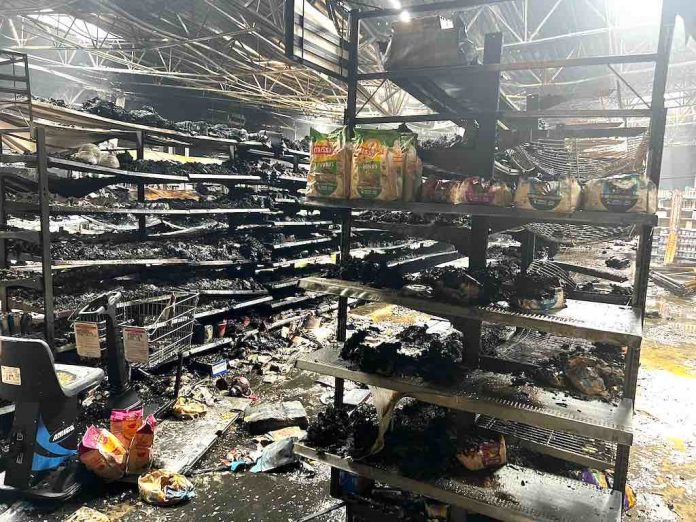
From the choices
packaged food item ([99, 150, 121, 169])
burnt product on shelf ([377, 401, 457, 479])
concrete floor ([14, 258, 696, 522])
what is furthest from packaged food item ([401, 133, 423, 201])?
packaged food item ([99, 150, 121, 169])

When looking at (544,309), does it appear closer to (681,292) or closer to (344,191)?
(344,191)

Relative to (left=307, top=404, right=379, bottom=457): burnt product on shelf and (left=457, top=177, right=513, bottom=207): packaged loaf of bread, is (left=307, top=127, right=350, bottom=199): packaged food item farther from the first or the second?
(left=307, top=404, right=379, bottom=457): burnt product on shelf

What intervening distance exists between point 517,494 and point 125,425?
2.39 metres

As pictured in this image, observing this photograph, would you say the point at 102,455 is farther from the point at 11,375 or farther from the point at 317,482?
the point at 317,482

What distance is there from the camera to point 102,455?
279 cm

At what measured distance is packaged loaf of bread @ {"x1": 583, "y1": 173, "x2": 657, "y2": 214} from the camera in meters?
1.74

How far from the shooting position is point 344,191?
2285 millimetres

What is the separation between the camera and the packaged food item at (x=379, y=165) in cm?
216

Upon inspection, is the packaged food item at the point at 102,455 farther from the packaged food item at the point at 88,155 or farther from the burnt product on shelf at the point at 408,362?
the packaged food item at the point at 88,155

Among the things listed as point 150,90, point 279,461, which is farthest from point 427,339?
point 150,90

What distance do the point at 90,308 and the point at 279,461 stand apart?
5.61 feet

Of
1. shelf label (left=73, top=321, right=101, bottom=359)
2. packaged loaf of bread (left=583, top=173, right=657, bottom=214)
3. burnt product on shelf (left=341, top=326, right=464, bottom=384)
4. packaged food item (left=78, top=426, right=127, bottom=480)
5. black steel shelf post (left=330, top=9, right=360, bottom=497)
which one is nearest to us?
packaged loaf of bread (left=583, top=173, right=657, bottom=214)

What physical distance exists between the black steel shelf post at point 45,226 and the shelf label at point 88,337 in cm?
47

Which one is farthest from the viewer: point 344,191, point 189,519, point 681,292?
point 681,292
